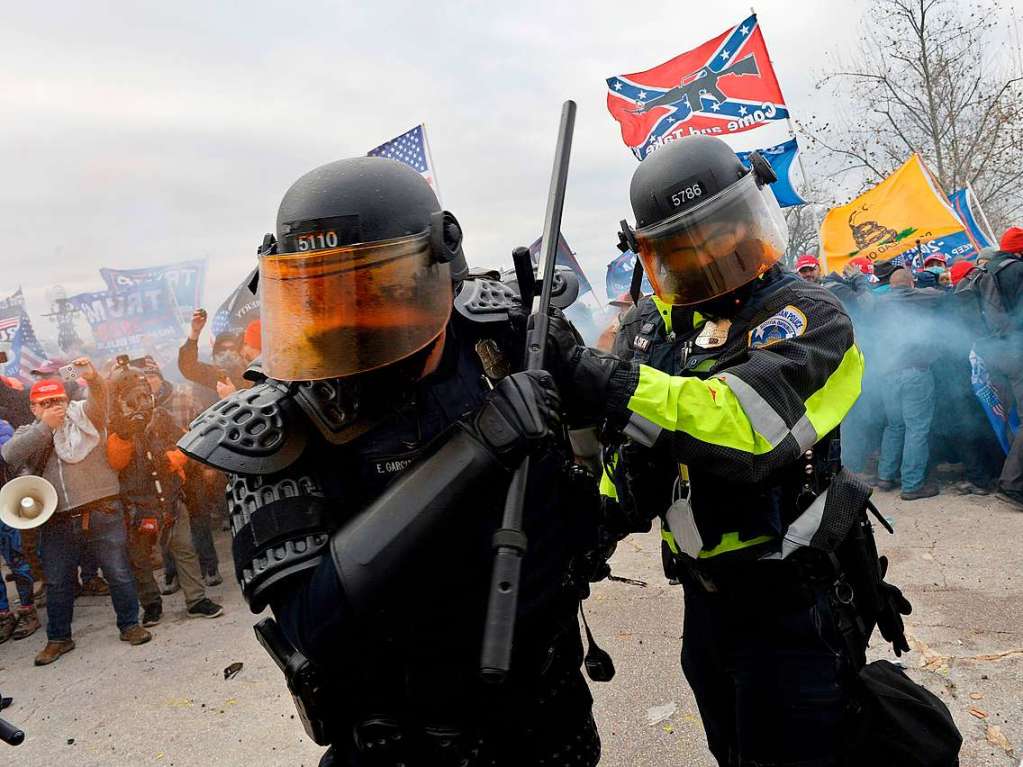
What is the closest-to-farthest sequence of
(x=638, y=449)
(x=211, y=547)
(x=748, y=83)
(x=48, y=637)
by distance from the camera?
(x=638, y=449) → (x=48, y=637) → (x=211, y=547) → (x=748, y=83)

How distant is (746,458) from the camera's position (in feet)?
5.68

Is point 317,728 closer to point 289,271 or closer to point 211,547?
point 289,271

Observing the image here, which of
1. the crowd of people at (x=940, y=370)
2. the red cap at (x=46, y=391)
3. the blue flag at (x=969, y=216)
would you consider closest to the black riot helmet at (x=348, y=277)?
the red cap at (x=46, y=391)

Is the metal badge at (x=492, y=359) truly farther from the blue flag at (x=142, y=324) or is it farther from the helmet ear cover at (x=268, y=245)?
the blue flag at (x=142, y=324)

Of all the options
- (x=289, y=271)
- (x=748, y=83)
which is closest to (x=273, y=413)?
(x=289, y=271)

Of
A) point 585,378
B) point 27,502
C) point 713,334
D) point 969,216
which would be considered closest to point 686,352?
point 713,334

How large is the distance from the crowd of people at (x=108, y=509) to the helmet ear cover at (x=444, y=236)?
178 inches

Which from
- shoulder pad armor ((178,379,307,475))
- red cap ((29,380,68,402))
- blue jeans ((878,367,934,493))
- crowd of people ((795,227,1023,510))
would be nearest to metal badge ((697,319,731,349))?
shoulder pad armor ((178,379,307,475))

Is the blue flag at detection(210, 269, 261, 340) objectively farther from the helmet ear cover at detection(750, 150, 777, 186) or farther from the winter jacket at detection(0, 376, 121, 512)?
the helmet ear cover at detection(750, 150, 777, 186)

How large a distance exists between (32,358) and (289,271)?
10.9 m

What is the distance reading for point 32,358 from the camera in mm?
10102

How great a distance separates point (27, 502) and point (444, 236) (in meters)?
4.70

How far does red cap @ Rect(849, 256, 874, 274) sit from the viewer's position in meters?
8.83

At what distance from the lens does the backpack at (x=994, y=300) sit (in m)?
5.67
